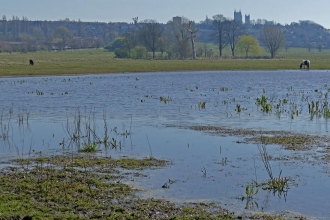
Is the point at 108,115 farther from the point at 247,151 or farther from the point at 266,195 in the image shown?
the point at 266,195

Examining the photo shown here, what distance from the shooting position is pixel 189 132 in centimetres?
2123

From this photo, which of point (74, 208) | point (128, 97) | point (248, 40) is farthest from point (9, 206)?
point (248, 40)

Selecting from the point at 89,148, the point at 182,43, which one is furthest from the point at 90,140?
the point at 182,43

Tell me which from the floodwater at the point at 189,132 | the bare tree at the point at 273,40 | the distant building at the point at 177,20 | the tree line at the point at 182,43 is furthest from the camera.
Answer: the distant building at the point at 177,20

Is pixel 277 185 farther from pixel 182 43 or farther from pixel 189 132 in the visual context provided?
pixel 182 43

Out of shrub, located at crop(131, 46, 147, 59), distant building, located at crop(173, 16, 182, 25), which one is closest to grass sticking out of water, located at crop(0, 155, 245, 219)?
shrub, located at crop(131, 46, 147, 59)

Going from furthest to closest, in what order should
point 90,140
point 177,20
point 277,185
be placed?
point 177,20 → point 90,140 → point 277,185

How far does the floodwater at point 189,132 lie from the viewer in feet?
41.4

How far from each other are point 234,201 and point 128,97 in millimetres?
24070

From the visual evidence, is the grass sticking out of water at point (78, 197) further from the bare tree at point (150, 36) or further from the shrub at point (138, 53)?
the bare tree at point (150, 36)

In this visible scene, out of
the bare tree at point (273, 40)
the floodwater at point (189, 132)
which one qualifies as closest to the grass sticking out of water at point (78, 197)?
the floodwater at point (189, 132)

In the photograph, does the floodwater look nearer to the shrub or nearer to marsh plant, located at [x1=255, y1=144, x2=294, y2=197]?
marsh plant, located at [x1=255, y1=144, x2=294, y2=197]

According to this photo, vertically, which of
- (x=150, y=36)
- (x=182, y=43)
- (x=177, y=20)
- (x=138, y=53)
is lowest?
(x=138, y=53)

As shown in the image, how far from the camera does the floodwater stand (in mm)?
12609
